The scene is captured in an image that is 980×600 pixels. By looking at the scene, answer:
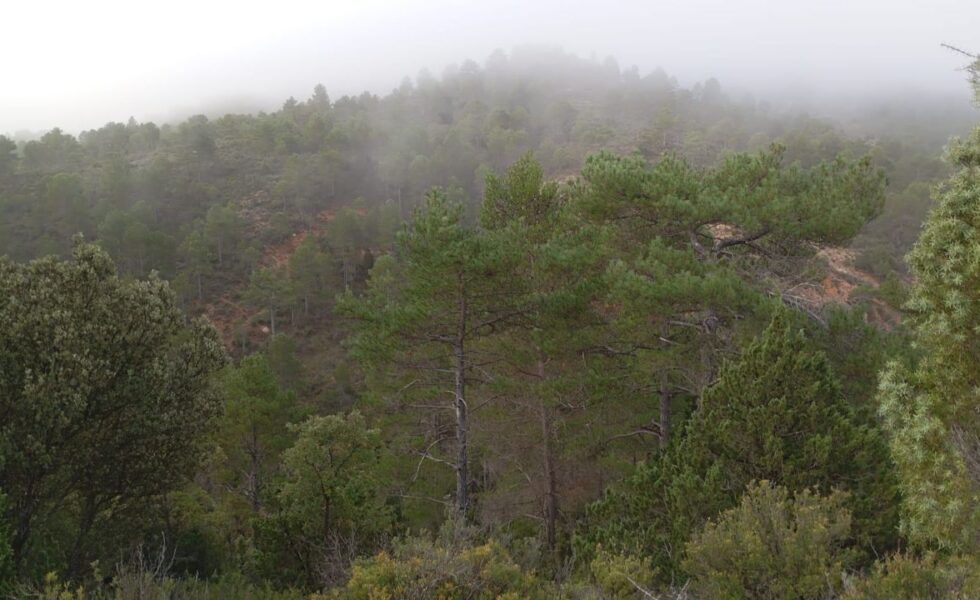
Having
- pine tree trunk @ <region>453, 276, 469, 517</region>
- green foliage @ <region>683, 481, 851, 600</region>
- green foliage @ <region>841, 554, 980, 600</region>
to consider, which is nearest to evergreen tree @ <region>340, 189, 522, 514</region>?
pine tree trunk @ <region>453, 276, 469, 517</region>

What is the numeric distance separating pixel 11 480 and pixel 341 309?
19.7 feet

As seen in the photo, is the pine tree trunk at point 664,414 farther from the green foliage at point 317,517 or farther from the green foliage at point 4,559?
the green foliage at point 4,559

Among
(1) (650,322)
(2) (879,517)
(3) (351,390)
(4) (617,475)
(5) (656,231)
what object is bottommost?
(3) (351,390)

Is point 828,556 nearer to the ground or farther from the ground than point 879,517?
farther from the ground

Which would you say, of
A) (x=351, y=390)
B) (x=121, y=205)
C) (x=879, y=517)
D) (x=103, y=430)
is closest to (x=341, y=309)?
(x=103, y=430)

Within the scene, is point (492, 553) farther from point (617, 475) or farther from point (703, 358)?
point (617, 475)

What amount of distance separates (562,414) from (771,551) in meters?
7.42

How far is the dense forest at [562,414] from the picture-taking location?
6672mm

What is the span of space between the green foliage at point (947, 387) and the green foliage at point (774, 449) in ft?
4.24

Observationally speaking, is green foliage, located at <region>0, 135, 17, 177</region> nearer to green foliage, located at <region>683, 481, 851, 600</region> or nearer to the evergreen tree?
the evergreen tree

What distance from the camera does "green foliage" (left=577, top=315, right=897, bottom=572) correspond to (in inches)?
324

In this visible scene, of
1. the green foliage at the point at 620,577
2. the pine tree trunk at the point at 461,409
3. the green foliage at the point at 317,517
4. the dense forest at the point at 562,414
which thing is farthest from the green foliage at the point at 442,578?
the pine tree trunk at the point at 461,409

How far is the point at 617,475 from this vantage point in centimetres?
1394

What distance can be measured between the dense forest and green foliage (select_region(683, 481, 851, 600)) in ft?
0.11
